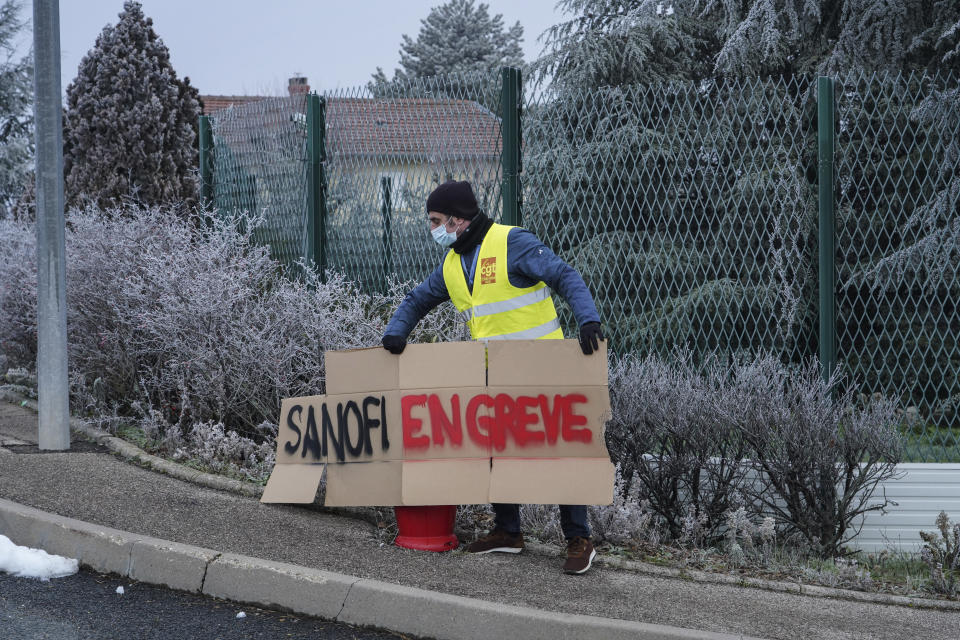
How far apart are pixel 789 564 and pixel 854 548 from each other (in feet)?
3.94

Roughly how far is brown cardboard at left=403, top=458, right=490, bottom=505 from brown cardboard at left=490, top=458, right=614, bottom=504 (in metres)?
0.07

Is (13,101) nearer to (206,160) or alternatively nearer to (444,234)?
(206,160)

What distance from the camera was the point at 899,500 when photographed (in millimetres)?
6273

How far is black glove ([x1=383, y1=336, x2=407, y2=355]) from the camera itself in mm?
5082

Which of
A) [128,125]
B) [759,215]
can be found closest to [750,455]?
[759,215]

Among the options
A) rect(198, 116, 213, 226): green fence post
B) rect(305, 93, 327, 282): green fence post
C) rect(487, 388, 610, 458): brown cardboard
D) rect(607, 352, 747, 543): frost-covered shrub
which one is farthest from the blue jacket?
rect(198, 116, 213, 226): green fence post

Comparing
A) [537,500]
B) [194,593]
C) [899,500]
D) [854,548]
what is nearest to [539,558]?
[537,500]

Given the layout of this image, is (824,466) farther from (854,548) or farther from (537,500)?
(537,500)

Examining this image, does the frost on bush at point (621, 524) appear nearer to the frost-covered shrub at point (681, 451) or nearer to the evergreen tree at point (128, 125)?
the frost-covered shrub at point (681, 451)

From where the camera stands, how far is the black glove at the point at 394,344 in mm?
5082

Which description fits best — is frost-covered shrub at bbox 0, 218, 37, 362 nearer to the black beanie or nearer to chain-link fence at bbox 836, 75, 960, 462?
the black beanie

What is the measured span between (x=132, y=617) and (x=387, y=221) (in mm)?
4572

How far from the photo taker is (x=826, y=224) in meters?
6.55

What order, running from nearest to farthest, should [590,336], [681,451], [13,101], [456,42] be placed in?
[590,336]
[681,451]
[13,101]
[456,42]
